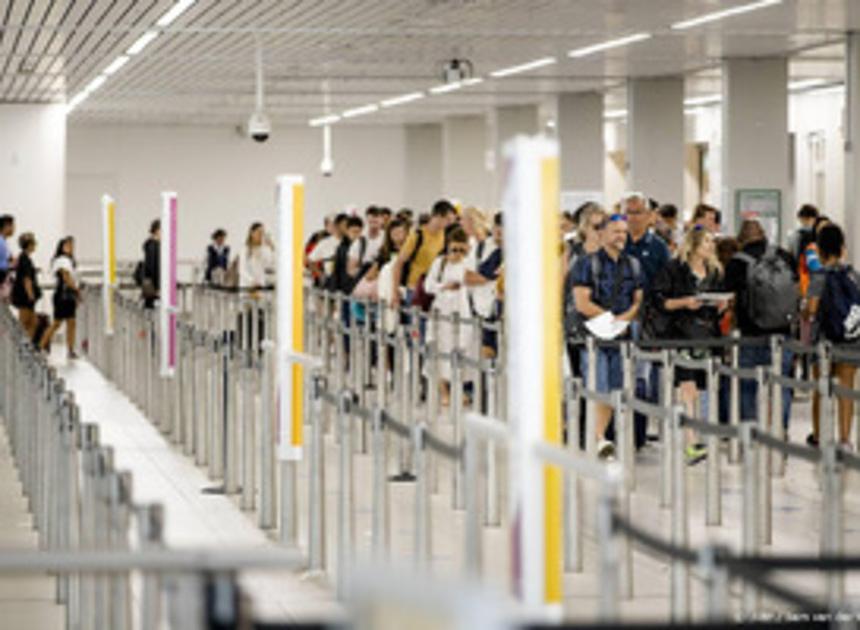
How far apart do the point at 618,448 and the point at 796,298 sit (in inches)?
146

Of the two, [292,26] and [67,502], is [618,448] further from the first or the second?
[292,26]

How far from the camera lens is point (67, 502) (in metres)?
9.42

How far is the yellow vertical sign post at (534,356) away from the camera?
609 centimetres

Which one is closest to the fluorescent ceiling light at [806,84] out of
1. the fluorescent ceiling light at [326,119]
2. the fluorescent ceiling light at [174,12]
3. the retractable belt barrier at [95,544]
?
the fluorescent ceiling light at [326,119]

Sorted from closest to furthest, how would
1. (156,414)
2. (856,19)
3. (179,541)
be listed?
→ (179,541) < (156,414) < (856,19)

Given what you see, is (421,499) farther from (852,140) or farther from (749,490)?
(852,140)

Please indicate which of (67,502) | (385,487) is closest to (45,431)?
(67,502)

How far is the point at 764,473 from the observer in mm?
13102

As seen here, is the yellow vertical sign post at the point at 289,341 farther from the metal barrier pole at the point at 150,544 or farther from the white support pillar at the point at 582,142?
the white support pillar at the point at 582,142

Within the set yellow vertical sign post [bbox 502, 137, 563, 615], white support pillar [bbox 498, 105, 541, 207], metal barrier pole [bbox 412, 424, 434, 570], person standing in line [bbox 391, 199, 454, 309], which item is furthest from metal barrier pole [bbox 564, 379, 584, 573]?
white support pillar [bbox 498, 105, 541, 207]

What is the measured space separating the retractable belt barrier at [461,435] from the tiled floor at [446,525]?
143mm

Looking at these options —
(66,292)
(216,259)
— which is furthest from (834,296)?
(216,259)

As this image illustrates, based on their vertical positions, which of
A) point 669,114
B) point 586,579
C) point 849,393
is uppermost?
point 669,114

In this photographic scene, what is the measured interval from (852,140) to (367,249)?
5.74 metres
